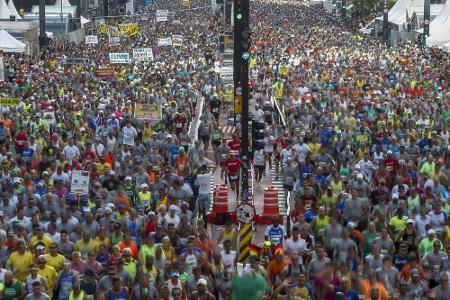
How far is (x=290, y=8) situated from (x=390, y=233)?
122982mm


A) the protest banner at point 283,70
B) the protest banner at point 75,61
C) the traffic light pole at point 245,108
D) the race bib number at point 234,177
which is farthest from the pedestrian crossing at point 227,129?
the protest banner at point 75,61

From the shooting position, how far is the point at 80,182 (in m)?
22.5

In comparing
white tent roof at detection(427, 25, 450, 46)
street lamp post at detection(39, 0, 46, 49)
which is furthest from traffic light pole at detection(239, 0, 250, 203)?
street lamp post at detection(39, 0, 46, 49)

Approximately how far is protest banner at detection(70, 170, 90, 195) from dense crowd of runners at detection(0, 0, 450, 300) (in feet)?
0.41

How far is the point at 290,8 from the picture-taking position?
141 metres

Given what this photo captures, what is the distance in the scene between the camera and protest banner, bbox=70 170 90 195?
73.2 feet

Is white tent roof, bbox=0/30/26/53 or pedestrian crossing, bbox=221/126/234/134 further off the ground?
white tent roof, bbox=0/30/26/53

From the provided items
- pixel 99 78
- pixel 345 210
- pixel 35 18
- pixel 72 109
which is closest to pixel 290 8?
pixel 35 18

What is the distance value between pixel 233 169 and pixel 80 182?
4.63m

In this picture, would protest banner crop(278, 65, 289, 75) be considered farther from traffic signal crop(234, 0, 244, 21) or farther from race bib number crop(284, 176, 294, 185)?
race bib number crop(284, 176, 294, 185)

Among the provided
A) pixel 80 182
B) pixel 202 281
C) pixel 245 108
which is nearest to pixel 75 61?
pixel 245 108

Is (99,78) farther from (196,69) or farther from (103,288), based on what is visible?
(103,288)

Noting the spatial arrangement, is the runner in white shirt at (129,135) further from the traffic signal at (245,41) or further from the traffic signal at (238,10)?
the traffic signal at (245,41)

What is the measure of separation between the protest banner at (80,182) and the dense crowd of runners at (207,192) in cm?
12
